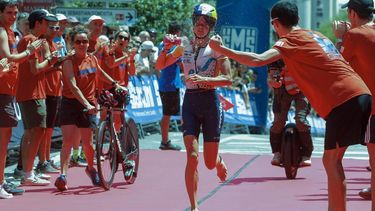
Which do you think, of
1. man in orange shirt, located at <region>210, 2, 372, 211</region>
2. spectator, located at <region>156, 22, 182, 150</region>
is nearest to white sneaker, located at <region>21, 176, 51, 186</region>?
man in orange shirt, located at <region>210, 2, 372, 211</region>

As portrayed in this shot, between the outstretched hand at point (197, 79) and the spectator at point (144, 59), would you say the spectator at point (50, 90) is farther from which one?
the spectator at point (144, 59)

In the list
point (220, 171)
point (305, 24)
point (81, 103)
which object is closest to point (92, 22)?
point (81, 103)

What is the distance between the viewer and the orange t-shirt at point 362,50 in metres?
8.62

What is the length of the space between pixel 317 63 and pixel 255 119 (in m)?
16.6

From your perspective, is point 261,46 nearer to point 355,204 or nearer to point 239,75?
point 239,75

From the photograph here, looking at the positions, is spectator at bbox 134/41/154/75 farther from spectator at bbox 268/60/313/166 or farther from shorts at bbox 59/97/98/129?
shorts at bbox 59/97/98/129

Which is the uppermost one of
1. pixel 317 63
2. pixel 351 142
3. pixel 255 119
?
pixel 317 63

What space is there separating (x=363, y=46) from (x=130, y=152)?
4637mm

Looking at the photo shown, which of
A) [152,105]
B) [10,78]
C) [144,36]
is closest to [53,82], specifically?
[10,78]

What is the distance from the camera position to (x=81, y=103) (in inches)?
471

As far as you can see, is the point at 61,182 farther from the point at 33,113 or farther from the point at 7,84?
the point at 7,84

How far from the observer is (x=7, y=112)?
35.6 feet

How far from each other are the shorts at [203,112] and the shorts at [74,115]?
280 centimetres

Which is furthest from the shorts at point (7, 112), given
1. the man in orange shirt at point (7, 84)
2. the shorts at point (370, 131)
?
the shorts at point (370, 131)
